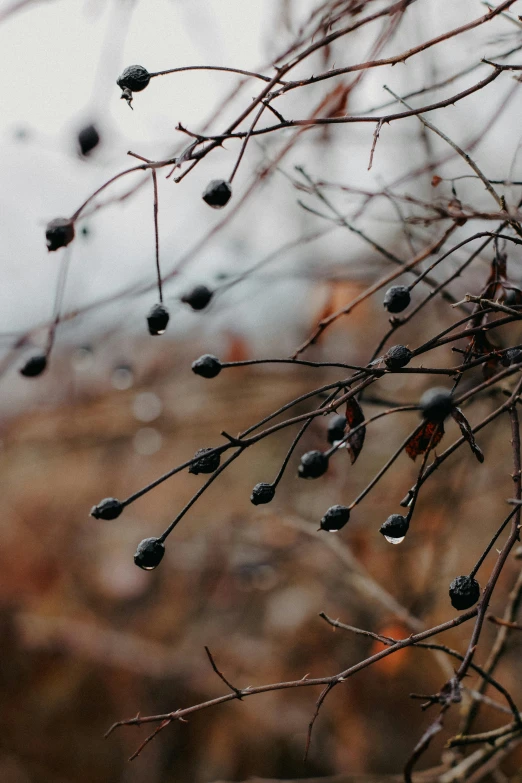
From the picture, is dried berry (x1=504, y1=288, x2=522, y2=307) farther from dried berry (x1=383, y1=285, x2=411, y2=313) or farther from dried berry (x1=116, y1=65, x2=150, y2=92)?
dried berry (x1=116, y1=65, x2=150, y2=92)

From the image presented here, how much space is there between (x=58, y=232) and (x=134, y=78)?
0.20 metres

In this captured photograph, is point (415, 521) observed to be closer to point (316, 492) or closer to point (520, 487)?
point (316, 492)

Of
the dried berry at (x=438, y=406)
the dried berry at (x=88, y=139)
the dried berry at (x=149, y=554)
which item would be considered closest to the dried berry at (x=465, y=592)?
the dried berry at (x=438, y=406)

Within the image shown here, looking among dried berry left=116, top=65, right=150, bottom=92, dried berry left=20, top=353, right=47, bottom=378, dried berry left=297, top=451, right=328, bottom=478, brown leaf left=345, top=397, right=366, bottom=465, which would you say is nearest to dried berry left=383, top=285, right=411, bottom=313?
brown leaf left=345, top=397, right=366, bottom=465

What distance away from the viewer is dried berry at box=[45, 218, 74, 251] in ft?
2.44

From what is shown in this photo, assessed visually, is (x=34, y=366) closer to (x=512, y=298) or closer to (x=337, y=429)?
(x=337, y=429)

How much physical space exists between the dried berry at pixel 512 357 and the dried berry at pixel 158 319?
405 millimetres

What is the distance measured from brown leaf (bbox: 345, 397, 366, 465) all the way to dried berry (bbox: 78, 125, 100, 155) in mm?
678

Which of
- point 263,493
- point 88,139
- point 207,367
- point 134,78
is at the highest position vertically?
point 88,139

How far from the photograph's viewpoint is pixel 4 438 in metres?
2.87

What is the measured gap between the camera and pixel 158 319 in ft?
2.53

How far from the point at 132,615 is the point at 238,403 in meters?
1.25

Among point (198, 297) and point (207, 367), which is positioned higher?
point (198, 297)

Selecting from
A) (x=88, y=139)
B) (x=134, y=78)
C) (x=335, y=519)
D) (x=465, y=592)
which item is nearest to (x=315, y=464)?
(x=335, y=519)
